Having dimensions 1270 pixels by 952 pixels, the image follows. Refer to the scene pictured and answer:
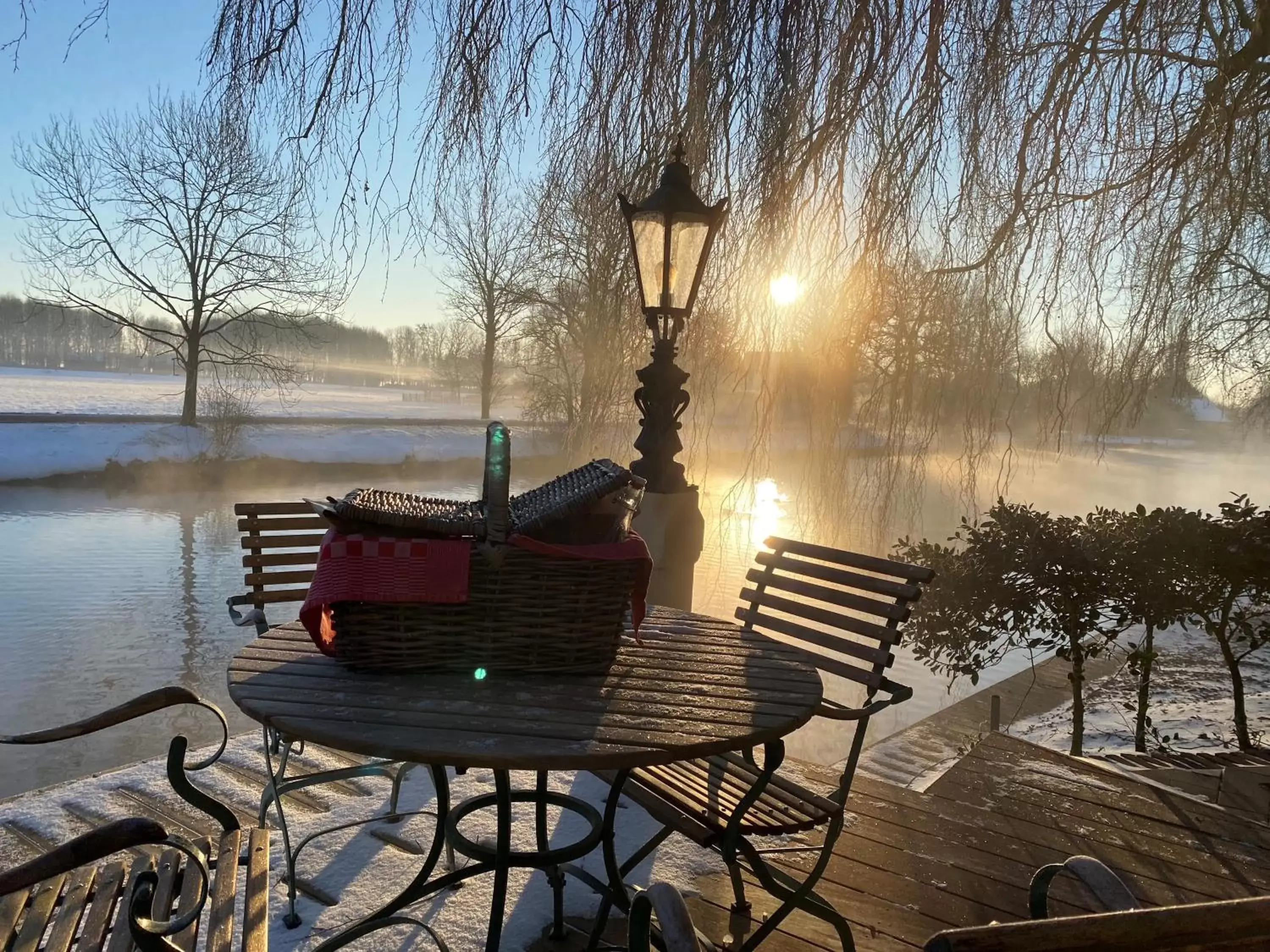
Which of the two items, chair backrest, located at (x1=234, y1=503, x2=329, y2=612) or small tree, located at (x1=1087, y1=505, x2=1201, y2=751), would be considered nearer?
chair backrest, located at (x1=234, y1=503, x2=329, y2=612)

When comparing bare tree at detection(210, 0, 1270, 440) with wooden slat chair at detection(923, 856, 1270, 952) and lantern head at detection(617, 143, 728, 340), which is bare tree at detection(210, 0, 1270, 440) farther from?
wooden slat chair at detection(923, 856, 1270, 952)

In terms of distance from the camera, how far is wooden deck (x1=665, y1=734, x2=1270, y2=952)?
216 cm

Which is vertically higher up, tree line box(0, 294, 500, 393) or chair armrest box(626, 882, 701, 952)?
tree line box(0, 294, 500, 393)

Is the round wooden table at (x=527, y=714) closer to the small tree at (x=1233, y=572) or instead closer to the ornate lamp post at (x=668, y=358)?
the ornate lamp post at (x=668, y=358)

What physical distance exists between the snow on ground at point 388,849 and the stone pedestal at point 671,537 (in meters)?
0.94

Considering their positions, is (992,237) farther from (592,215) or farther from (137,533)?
(137,533)

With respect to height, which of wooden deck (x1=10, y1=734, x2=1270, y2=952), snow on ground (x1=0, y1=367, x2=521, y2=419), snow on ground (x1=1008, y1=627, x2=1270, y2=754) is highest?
wooden deck (x1=10, y1=734, x2=1270, y2=952)

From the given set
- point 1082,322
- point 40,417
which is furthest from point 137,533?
point 1082,322

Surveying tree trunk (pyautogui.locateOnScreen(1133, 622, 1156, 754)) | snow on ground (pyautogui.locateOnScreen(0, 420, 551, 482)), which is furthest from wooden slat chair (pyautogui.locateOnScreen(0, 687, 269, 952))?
snow on ground (pyautogui.locateOnScreen(0, 420, 551, 482))

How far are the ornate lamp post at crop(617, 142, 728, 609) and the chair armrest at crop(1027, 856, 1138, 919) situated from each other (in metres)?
2.28

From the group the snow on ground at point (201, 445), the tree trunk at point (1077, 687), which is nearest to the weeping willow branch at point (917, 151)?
the tree trunk at point (1077, 687)

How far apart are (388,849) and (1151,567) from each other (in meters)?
3.45

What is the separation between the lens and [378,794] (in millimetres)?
2893

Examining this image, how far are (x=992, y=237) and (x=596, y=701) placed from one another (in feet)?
8.30
